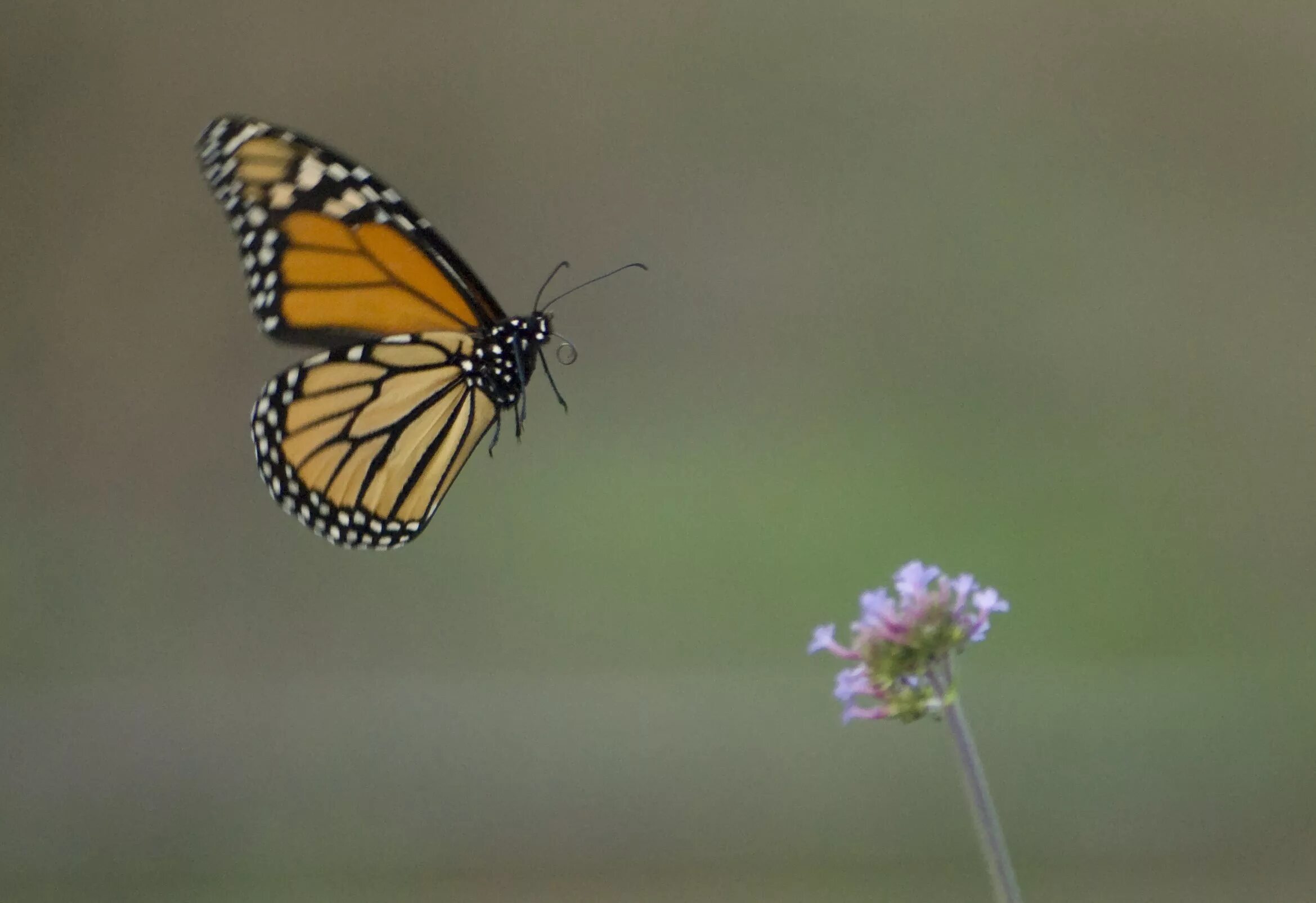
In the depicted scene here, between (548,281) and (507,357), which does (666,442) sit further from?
(507,357)

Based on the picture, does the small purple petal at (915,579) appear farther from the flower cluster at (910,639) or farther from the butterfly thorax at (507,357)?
the butterfly thorax at (507,357)

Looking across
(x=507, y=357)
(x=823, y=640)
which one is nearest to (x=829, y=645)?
(x=823, y=640)

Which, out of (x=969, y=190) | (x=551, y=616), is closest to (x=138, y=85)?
(x=551, y=616)

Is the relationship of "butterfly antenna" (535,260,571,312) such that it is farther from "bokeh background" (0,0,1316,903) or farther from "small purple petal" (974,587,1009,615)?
"small purple petal" (974,587,1009,615)

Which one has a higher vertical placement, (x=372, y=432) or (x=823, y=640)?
(x=372, y=432)

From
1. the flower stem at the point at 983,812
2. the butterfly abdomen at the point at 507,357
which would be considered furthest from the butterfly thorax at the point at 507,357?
the flower stem at the point at 983,812

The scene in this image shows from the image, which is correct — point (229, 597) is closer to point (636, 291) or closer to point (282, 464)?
point (636, 291)

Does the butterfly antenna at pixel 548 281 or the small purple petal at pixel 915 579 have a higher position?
the butterfly antenna at pixel 548 281

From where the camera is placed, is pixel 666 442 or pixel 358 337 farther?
pixel 666 442
